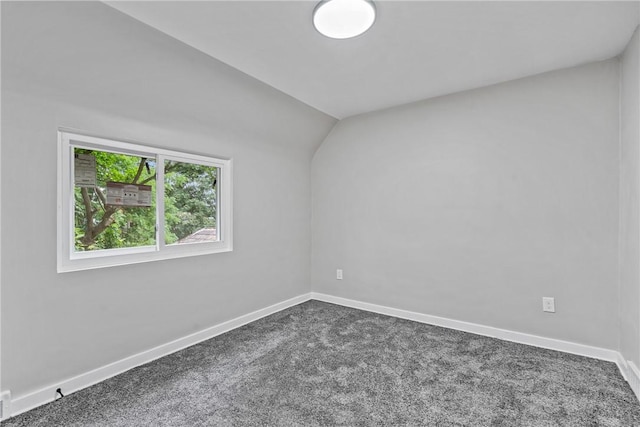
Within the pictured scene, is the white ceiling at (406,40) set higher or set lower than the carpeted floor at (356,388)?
higher

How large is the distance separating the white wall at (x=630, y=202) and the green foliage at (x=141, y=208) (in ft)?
10.8

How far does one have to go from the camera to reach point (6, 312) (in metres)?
1.73

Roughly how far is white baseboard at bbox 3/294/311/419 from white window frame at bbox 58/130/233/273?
71cm

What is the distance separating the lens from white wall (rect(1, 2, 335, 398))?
67.5 inches

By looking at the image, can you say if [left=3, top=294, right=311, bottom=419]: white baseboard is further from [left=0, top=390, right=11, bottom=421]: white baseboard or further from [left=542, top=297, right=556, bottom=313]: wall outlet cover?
[left=542, top=297, right=556, bottom=313]: wall outlet cover

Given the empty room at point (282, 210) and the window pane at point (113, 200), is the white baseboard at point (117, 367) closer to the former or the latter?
the empty room at point (282, 210)

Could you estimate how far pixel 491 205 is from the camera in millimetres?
2785

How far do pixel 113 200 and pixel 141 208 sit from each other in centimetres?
21

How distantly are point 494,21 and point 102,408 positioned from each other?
3287 mm

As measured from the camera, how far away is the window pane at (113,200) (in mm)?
2143

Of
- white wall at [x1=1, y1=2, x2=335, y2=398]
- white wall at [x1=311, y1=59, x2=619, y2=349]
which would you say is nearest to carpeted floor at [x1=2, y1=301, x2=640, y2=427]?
white wall at [x1=1, y1=2, x2=335, y2=398]

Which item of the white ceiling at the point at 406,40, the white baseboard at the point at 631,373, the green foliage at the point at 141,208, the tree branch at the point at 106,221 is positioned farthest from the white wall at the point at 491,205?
the tree branch at the point at 106,221

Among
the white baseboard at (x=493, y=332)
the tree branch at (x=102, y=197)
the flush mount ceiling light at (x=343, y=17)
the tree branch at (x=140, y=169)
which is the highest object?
the flush mount ceiling light at (x=343, y=17)

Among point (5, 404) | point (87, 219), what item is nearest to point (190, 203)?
point (87, 219)
